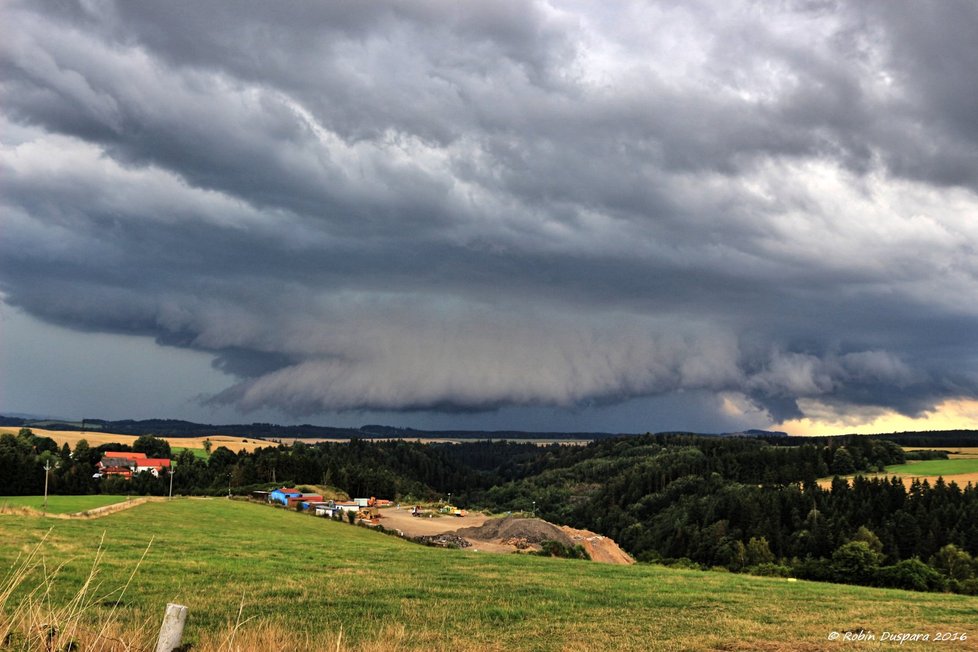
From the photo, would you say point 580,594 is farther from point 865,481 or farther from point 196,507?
point 865,481

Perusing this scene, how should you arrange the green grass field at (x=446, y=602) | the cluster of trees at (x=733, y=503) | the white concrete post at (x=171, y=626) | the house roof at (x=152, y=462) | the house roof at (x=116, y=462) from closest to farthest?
the white concrete post at (x=171, y=626) < the green grass field at (x=446, y=602) < the cluster of trees at (x=733, y=503) < the house roof at (x=116, y=462) < the house roof at (x=152, y=462)

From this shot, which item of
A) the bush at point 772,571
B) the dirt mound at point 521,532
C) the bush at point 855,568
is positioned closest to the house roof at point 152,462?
the dirt mound at point 521,532

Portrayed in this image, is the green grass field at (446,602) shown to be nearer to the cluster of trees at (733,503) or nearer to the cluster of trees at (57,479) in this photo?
the cluster of trees at (733,503)

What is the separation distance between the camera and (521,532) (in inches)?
3777

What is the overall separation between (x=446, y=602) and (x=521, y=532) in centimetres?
7767

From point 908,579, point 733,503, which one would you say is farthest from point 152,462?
point 908,579

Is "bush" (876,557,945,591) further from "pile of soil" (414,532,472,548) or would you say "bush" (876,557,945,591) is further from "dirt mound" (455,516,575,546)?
"dirt mound" (455,516,575,546)

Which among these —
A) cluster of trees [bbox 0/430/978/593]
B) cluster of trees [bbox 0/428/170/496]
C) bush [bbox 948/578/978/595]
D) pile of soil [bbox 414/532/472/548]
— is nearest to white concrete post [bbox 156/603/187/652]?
bush [bbox 948/578/978/595]

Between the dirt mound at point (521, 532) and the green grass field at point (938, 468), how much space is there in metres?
122

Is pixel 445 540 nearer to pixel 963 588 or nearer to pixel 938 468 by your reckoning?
pixel 963 588

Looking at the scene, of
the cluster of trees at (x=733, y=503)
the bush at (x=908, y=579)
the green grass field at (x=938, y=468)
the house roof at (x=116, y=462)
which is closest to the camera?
the bush at (x=908, y=579)

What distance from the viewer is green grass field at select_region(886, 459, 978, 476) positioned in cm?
17338

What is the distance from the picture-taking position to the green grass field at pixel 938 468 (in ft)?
569

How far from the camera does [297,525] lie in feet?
244
